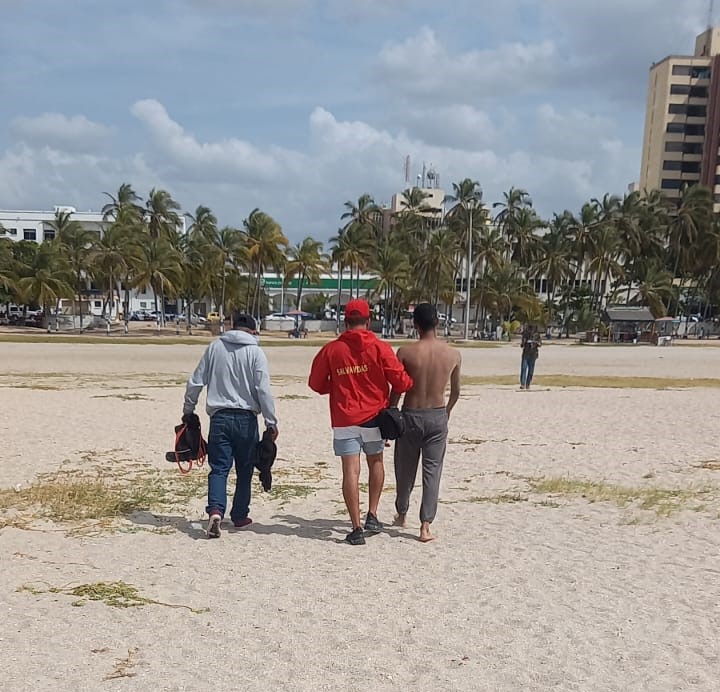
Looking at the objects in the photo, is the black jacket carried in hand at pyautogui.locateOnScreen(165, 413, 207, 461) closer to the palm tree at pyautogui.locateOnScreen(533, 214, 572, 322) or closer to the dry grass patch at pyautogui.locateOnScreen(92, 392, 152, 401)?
the dry grass patch at pyautogui.locateOnScreen(92, 392, 152, 401)

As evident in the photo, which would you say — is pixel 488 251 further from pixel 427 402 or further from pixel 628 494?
pixel 427 402

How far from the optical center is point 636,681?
3.59 m

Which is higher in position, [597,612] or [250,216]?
[250,216]

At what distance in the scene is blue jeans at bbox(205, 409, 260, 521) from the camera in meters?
5.74

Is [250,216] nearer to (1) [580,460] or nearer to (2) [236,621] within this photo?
(1) [580,460]

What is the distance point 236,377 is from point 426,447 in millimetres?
1633

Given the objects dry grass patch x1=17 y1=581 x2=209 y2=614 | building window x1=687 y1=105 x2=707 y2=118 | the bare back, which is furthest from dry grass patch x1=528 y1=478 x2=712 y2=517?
building window x1=687 y1=105 x2=707 y2=118

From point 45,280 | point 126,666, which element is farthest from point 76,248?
point 126,666

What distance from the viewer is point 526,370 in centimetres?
1936

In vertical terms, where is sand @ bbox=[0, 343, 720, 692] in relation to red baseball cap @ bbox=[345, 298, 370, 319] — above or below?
below

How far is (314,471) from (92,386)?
472 inches

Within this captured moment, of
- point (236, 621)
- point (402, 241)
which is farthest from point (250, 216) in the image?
point (236, 621)

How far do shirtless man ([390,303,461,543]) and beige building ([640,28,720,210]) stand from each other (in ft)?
339

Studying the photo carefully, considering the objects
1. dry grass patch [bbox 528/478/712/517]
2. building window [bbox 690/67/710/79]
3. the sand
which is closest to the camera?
the sand
